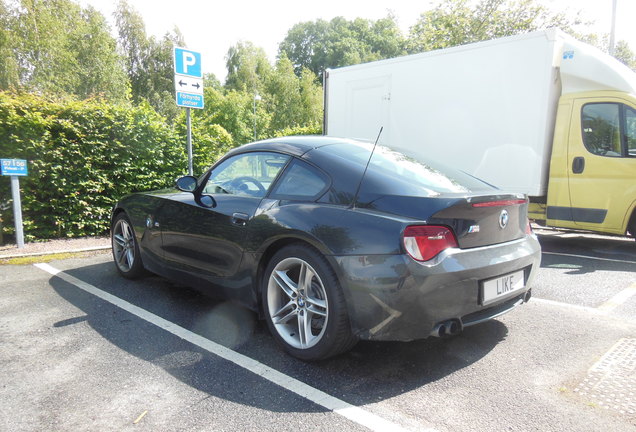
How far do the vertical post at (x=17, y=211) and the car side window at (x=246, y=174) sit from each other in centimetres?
373

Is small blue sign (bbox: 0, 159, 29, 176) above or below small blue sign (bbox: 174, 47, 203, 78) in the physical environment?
below

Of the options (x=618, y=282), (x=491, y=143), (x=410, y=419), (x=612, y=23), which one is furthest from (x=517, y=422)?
(x=612, y=23)

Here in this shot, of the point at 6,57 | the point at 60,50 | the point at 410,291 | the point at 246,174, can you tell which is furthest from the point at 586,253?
the point at 60,50

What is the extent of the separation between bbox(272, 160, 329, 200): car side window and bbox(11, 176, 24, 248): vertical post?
462cm

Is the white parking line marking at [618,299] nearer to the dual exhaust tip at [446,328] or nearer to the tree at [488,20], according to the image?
the dual exhaust tip at [446,328]

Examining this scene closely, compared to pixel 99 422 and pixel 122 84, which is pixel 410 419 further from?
pixel 122 84

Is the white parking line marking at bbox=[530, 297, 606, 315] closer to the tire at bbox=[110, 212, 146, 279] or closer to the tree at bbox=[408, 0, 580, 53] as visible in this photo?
the tire at bbox=[110, 212, 146, 279]

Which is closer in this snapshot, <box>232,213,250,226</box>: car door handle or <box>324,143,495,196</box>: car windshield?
<box>324,143,495,196</box>: car windshield

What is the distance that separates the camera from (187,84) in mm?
6402

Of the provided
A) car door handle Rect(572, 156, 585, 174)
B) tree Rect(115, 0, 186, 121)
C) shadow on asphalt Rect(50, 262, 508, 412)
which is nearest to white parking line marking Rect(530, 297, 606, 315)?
shadow on asphalt Rect(50, 262, 508, 412)

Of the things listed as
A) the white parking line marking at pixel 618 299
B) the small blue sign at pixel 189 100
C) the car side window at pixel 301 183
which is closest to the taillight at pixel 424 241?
the car side window at pixel 301 183

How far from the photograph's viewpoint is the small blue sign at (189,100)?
628 cm

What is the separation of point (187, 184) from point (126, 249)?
1.38 m

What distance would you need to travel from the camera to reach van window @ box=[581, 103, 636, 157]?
239 inches
